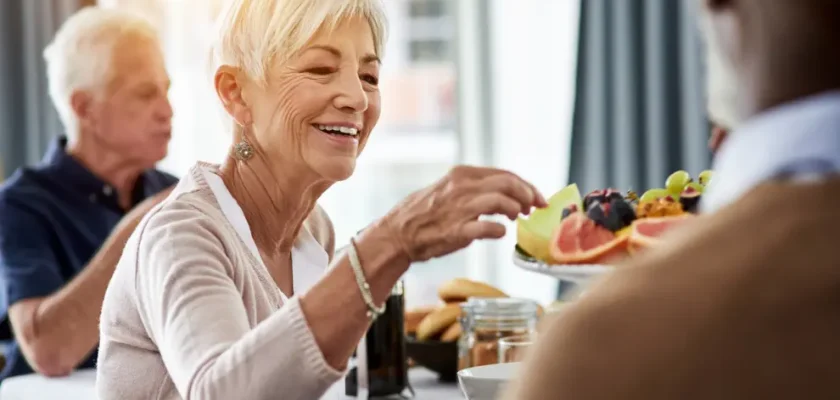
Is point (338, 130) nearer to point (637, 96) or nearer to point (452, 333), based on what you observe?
point (452, 333)

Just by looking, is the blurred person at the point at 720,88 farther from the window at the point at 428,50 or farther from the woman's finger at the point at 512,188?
the window at the point at 428,50

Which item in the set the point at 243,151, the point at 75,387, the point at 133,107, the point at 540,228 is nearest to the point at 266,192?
the point at 243,151

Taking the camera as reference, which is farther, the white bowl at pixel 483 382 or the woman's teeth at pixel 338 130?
the woman's teeth at pixel 338 130

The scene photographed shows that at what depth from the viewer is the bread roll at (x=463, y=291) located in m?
1.91

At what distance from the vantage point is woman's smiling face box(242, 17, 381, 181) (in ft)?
4.85

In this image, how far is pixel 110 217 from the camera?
2.60 metres

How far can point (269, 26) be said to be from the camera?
145 centimetres

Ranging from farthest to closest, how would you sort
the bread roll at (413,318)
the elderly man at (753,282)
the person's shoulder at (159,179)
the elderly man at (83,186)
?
1. the person's shoulder at (159,179)
2. the elderly man at (83,186)
3. the bread roll at (413,318)
4. the elderly man at (753,282)

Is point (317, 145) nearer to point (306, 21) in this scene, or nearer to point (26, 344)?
point (306, 21)

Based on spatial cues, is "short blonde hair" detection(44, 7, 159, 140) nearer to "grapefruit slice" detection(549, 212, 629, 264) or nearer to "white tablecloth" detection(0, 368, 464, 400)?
"white tablecloth" detection(0, 368, 464, 400)

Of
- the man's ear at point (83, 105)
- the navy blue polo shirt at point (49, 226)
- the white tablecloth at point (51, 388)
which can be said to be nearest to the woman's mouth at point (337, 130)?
the white tablecloth at point (51, 388)

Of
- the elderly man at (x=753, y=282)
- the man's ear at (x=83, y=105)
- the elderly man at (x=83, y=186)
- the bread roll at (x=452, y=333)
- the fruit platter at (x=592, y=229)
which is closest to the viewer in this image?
the elderly man at (x=753, y=282)

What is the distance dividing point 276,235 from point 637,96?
253 centimetres

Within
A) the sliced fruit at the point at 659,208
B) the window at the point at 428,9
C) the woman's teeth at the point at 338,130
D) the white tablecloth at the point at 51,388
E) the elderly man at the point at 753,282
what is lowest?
the white tablecloth at the point at 51,388
